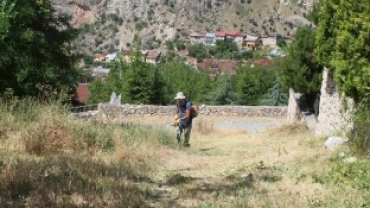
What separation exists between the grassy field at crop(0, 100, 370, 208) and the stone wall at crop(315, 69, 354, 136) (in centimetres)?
244

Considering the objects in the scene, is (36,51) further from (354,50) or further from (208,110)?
(354,50)

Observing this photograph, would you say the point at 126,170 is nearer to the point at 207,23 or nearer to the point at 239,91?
the point at 239,91

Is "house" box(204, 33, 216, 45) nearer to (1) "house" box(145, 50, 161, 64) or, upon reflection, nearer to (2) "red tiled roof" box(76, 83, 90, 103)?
(1) "house" box(145, 50, 161, 64)

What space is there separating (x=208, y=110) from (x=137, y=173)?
664 inches

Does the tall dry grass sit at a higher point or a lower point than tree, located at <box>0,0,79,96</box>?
lower

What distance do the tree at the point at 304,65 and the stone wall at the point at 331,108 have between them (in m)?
4.14

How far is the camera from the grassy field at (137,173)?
Result: 4551 millimetres

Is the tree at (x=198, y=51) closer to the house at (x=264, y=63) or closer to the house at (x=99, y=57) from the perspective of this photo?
the house at (x=99, y=57)

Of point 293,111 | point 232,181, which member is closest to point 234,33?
point 293,111

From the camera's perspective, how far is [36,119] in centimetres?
728

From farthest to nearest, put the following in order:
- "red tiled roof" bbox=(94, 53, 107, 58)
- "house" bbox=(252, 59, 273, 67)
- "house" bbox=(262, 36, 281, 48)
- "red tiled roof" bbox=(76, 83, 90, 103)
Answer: "house" bbox=(262, 36, 281, 48)
"red tiled roof" bbox=(94, 53, 107, 58)
"red tiled roof" bbox=(76, 83, 90, 103)
"house" bbox=(252, 59, 273, 67)

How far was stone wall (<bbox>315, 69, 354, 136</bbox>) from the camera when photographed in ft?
33.8

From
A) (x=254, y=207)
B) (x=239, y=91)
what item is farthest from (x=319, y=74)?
(x=239, y=91)

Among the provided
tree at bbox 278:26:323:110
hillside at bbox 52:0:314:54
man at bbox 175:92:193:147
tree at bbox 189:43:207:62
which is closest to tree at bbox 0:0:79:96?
man at bbox 175:92:193:147
